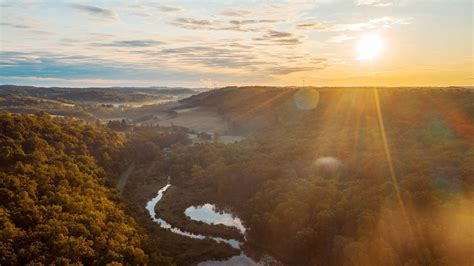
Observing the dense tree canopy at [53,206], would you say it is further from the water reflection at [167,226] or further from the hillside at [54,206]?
the water reflection at [167,226]

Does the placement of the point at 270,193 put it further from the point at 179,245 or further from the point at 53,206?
the point at 53,206

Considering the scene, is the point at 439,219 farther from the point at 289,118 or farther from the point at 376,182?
the point at 289,118

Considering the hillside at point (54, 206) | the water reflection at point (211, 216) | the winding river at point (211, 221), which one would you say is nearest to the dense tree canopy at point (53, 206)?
the hillside at point (54, 206)

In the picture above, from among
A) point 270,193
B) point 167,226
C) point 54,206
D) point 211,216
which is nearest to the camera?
point 54,206

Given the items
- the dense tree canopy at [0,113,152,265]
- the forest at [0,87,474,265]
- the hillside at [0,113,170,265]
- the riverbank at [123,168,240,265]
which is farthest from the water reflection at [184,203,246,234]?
the dense tree canopy at [0,113,152,265]

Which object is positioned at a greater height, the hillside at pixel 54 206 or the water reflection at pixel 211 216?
the hillside at pixel 54 206

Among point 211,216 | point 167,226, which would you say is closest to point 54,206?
point 167,226

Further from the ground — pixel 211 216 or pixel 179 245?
pixel 211 216
